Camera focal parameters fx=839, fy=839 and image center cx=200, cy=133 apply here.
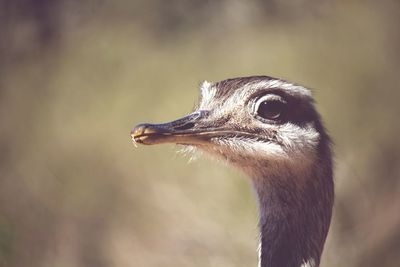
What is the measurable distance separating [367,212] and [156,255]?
194cm

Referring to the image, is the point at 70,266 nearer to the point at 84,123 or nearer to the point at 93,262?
the point at 93,262

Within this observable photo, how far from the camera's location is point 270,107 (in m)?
3.43

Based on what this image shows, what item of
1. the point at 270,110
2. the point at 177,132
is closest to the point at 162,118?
the point at 270,110

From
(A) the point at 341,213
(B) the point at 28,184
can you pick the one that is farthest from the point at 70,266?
(A) the point at 341,213

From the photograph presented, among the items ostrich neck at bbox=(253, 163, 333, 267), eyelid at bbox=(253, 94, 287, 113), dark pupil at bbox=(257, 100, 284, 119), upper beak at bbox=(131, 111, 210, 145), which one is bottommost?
ostrich neck at bbox=(253, 163, 333, 267)

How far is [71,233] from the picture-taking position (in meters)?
8.14

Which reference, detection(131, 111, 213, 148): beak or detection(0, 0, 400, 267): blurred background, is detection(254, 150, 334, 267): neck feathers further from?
detection(0, 0, 400, 267): blurred background

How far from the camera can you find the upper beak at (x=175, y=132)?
3160 millimetres

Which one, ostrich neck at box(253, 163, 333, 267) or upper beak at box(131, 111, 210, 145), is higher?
upper beak at box(131, 111, 210, 145)

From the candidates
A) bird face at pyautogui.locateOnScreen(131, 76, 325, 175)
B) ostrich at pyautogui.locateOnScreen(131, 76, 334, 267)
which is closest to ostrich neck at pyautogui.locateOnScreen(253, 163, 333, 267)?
ostrich at pyautogui.locateOnScreen(131, 76, 334, 267)

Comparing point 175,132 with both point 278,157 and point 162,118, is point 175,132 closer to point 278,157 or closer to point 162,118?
point 278,157

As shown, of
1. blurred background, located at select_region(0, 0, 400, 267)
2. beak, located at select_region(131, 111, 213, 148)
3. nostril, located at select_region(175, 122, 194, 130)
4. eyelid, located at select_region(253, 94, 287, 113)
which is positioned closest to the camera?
beak, located at select_region(131, 111, 213, 148)

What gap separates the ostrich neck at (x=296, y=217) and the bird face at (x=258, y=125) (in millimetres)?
101

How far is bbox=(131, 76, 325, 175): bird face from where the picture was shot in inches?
133
